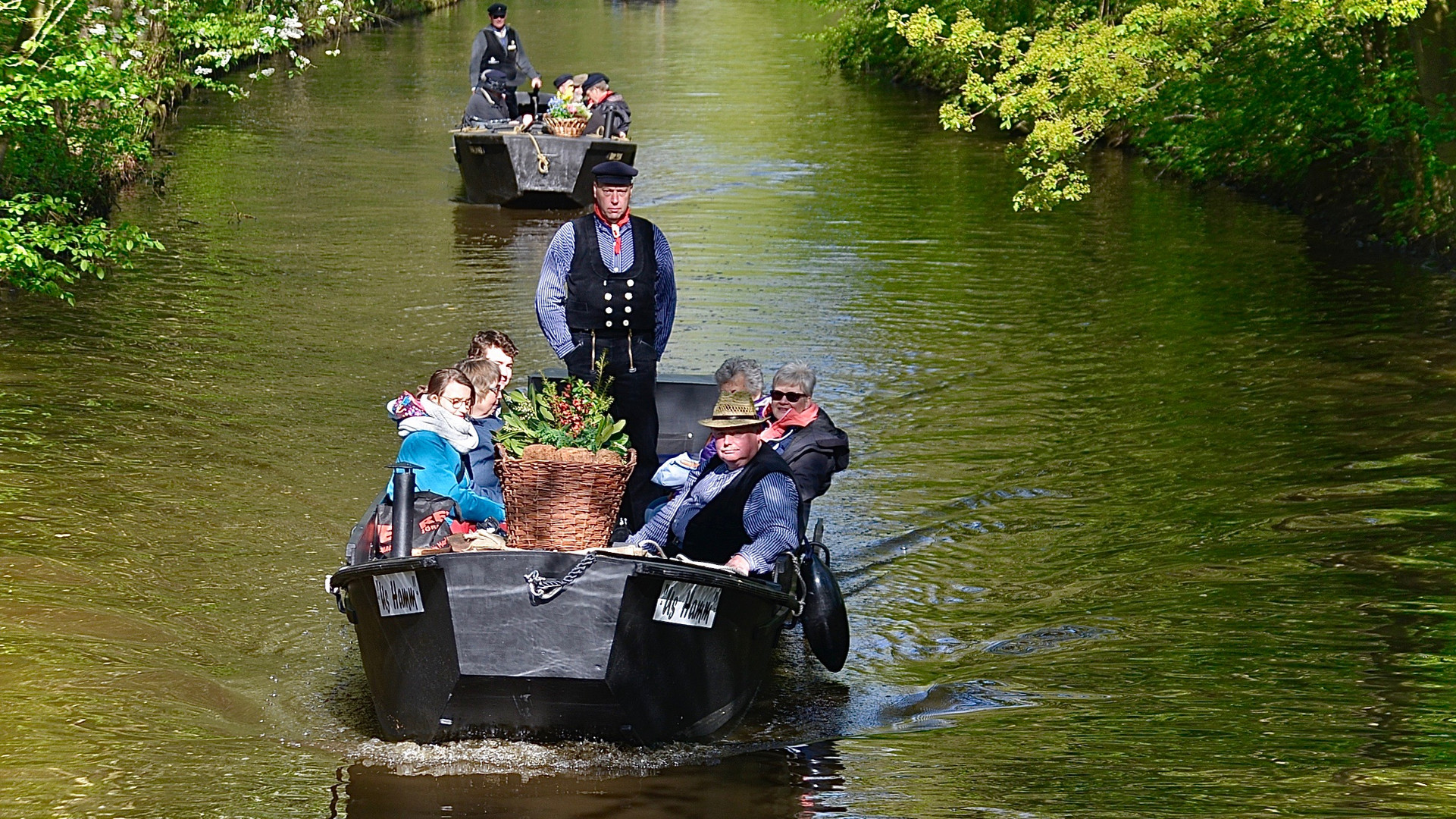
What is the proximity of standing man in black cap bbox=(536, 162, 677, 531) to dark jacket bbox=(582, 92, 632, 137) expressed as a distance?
1367 cm

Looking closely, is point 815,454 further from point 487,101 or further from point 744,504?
point 487,101

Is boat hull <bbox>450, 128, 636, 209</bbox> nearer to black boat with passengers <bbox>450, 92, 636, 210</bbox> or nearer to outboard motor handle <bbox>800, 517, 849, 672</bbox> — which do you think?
black boat with passengers <bbox>450, 92, 636, 210</bbox>

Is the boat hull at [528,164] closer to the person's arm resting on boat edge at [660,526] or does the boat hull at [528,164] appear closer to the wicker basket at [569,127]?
the wicker basket at [569,127]

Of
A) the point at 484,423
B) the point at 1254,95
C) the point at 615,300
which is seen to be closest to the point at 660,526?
the point at 484,423

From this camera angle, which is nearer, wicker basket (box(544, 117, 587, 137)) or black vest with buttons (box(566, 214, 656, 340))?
black vest with buttons (box(566, 214, 656, 340))

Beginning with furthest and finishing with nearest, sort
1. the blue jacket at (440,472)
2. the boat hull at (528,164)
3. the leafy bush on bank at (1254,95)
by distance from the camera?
1. the boat hull at (528,164)
2. the leafy bush on bank at (1254,95)
3. the blue jacket at (440,472)

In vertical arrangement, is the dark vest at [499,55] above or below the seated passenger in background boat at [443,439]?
above

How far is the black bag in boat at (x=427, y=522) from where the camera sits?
7.71 m

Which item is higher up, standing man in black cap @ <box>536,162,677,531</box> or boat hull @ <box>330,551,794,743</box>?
standing man in black cap @ <box>536,162,677,531</box>

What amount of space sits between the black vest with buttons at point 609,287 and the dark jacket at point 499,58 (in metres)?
14.8

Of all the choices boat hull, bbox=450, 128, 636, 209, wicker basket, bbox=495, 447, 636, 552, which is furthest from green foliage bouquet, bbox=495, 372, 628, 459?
boat hull, bbox=450, 128, 636, 209

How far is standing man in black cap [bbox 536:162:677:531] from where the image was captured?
28.7 feet

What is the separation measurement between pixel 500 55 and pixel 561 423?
17045 mm

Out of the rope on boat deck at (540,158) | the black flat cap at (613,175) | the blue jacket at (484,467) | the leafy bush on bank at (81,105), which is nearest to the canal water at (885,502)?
the rope on boat deck at (540,158)
